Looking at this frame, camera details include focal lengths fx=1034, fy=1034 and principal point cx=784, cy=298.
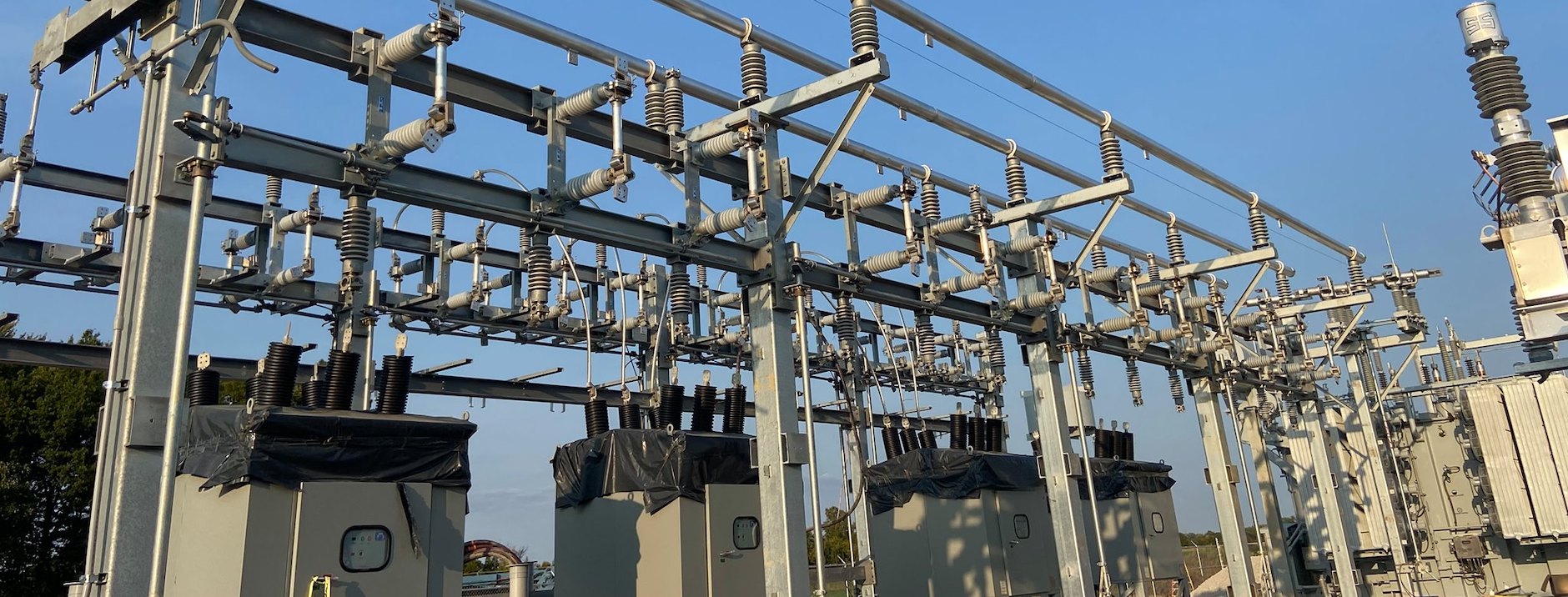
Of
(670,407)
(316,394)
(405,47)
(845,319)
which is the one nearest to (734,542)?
(670,407)

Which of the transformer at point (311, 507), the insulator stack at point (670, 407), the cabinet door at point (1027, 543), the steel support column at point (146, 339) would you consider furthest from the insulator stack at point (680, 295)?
the cabinet door at point (1027, 543)

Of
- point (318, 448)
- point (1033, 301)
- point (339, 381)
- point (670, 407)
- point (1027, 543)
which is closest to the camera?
point (318, 448)

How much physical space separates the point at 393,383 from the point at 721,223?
2.87 meters

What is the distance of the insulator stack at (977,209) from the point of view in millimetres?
10219

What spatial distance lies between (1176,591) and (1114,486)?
12.7 ft

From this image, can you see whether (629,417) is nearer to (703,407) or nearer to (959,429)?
(703,407)

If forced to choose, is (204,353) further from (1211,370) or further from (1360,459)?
(1360,459)

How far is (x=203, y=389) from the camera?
27.6ft

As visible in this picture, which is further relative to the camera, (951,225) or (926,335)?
(926,335)

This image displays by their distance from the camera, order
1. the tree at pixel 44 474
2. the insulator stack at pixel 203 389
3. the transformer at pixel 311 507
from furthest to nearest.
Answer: the tree at pixel 44 474 < the insulator stack at pixel 203 389 < the transformer at pixel 311 507

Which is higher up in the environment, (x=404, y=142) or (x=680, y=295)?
(x=404, y=142)

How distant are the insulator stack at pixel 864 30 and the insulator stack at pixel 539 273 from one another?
2.73m

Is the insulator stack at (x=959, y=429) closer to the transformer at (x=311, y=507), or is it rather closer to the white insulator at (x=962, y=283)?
the white insulator at (x=962, y=283)

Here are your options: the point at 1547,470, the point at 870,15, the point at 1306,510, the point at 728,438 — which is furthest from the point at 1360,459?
the point at 870,15
